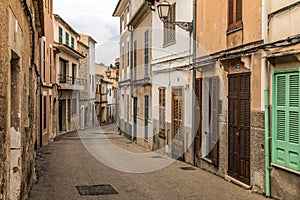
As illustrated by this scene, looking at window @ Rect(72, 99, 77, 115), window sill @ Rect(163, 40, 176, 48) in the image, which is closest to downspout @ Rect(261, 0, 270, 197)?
window sill @ Rect(163, 40, 176, 48)

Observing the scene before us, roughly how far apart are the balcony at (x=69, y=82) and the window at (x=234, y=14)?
21001mm

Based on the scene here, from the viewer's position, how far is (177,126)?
53.1 ft

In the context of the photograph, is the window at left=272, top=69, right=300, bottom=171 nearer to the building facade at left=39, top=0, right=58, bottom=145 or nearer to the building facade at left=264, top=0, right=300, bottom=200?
the building facade at left=264, top=0, right=300, bottom=200

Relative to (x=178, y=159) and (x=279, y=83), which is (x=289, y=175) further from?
(x=178, y=159)

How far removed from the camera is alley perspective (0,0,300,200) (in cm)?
686

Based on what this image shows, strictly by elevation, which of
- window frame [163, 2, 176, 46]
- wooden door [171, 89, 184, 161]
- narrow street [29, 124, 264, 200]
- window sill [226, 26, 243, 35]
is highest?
window frame [163, 2, 176, 46]

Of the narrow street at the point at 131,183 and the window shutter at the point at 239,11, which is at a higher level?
the window shutter at the point at 239,11

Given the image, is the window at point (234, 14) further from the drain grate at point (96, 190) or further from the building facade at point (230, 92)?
the drain grate at point (96, 190)

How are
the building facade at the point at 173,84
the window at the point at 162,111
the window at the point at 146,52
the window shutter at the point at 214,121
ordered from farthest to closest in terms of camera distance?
1. the window at the point at 146,52
2. the window at the point at 162,111
3. the building facade at the point at 173,84
4. the window shutter at the point at 214,121

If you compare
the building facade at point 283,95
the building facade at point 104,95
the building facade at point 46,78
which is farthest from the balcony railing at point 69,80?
the building facade at point 283,95

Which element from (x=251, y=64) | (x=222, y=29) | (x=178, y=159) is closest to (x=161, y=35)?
(x=178, y=159)

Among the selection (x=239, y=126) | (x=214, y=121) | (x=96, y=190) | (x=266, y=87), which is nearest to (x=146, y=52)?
(x=214, y=121)

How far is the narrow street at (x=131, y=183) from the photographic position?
990 cm

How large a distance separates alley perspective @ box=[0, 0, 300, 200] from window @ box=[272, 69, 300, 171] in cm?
2
